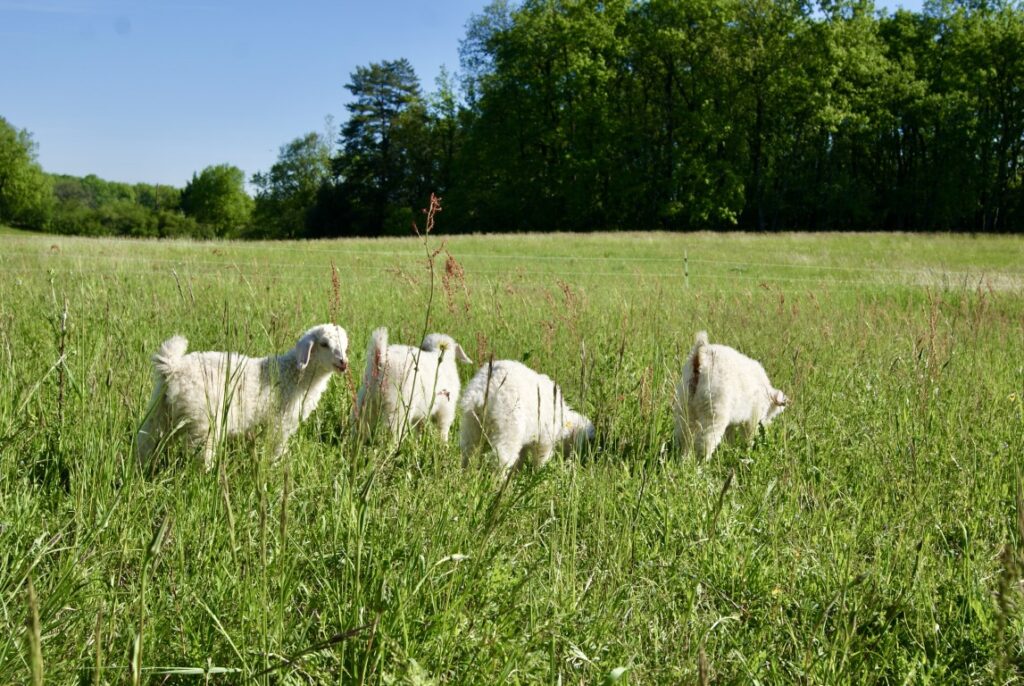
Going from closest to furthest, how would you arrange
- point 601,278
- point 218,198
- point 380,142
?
1. point 601,278
2. point 380,142
3. point 218,198

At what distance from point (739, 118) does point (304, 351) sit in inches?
1882

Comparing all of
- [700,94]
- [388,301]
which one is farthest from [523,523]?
[700,94]

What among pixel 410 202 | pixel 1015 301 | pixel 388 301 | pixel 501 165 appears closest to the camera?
pixel 388 301

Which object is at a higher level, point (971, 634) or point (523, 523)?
point (523, 523)

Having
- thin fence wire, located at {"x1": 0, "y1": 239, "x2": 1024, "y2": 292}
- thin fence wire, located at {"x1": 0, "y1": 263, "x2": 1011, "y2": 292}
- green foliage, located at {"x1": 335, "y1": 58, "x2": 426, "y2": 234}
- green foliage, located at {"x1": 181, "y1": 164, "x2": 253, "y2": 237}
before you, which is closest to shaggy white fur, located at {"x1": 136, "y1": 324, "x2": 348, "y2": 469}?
thin fence wire, located at {"x1": 0, "y1": 239, "x2": 1024, "y2": 292}

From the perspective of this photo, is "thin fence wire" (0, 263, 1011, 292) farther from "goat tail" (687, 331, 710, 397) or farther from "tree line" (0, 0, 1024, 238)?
"tree line" (0, 0, 1024, 238)

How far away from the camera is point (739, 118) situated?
47.3 metres

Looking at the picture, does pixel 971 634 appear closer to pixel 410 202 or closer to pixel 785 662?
pixel 785 662

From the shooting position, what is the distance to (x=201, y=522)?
2.37 meters

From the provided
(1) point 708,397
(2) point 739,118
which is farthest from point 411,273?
(2) point 739,118

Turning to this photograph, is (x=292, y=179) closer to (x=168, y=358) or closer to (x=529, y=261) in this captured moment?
(x=529, y=261)

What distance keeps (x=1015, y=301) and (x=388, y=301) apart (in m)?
9.29

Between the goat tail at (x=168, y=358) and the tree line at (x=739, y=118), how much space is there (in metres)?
43.6

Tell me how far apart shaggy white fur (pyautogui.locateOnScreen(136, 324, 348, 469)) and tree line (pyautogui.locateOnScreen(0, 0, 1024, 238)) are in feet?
140
